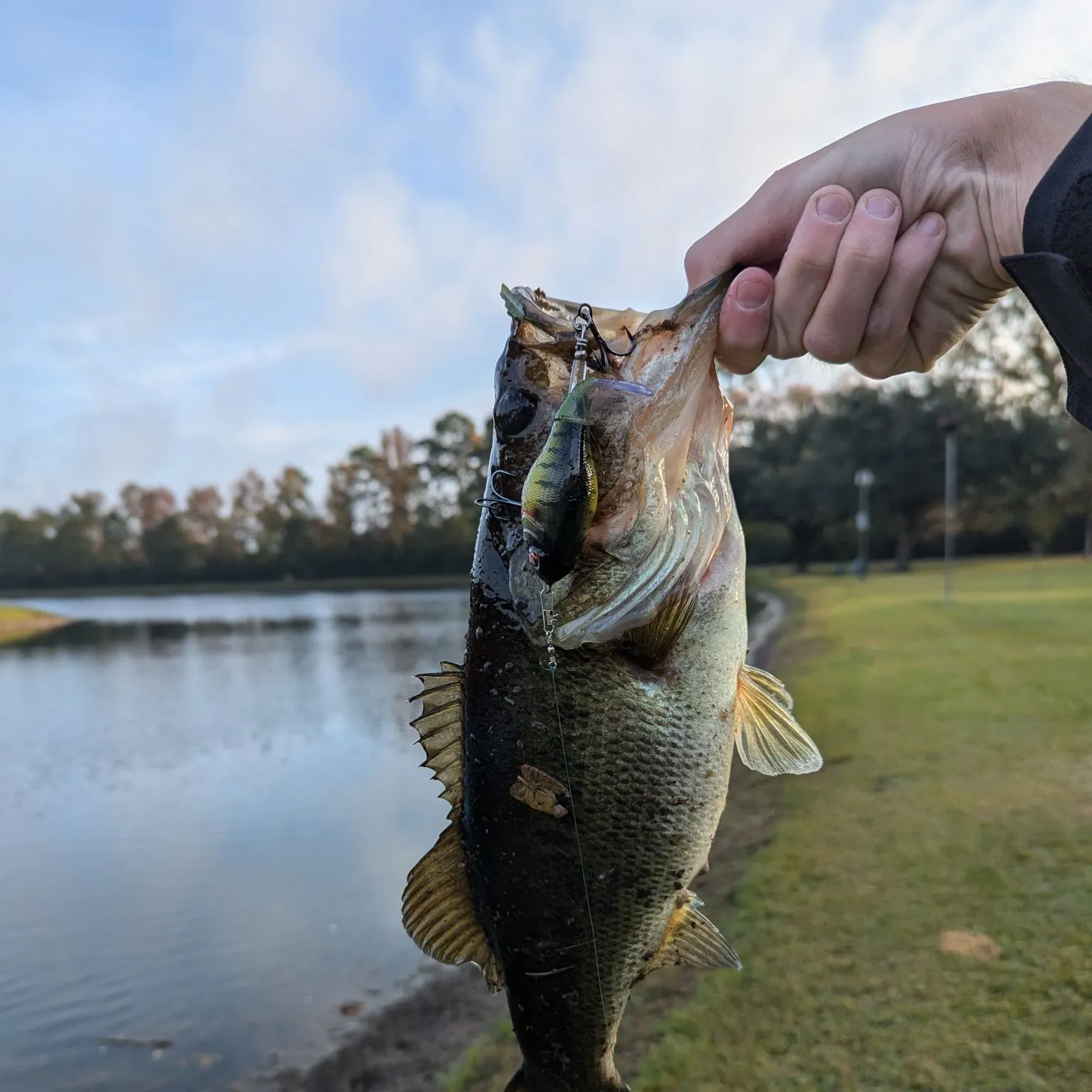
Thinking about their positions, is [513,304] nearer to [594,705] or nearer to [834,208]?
[834,208]

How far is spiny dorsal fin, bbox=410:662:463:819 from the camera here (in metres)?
1.78

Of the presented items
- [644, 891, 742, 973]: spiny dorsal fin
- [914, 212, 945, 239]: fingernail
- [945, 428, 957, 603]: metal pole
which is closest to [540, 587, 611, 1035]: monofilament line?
[644, 891, 742, 973]: spiny dorsal fin

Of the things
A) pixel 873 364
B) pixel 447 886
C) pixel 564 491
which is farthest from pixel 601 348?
pixel 447 886

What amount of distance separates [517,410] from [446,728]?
2.31 feet

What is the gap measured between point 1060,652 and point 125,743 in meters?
13.9

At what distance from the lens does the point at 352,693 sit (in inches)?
682

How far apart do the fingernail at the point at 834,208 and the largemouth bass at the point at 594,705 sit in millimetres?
216

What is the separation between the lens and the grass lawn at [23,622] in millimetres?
36406

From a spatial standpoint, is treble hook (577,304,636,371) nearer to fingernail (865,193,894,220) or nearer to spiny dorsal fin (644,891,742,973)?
fingernail (865,193,894,220)

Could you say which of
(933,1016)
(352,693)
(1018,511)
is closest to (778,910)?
(933,1016)

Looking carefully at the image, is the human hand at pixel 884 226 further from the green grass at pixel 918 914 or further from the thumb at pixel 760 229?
the green grass at pixel 918 914

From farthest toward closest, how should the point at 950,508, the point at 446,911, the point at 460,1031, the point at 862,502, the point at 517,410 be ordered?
the point at 862,502 → the point at 950,508 → the point at 460,1031 → the point at 446,911 → the point at 517,410

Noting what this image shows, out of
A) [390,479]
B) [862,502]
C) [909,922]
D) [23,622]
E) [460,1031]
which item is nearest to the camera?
[909,922]

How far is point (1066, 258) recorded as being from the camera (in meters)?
1.44
